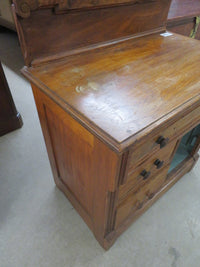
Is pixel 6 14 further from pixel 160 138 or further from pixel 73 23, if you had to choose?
pixel 160 138

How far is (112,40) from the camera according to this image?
91cm

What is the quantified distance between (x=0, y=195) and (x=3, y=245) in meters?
0.33

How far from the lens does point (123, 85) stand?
2.17 feet

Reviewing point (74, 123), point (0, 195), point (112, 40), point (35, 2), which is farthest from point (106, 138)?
point (0, 195)

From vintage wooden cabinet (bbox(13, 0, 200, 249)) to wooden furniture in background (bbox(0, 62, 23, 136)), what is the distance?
0.79 meters

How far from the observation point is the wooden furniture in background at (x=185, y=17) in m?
1.45

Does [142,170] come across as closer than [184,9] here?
Yes

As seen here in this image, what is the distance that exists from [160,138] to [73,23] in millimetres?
569

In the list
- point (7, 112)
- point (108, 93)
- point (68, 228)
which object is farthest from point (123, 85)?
point (7, 112)

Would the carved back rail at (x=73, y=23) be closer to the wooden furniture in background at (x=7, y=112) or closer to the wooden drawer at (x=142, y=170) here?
the wooden drawer at (x=142, y=170)

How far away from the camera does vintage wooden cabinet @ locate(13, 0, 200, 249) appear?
55 cm

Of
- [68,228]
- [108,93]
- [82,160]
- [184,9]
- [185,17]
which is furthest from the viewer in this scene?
[184,9]

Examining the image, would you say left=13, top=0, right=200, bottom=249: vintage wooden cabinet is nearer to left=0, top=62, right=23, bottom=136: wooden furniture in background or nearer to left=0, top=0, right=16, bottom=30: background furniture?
left=0, top=62, right=23, bottom=136: wooden furniture in background

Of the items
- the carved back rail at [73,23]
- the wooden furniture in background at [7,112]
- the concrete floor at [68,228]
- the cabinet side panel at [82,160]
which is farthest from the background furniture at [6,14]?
the cabinet side panel at [82,160]
